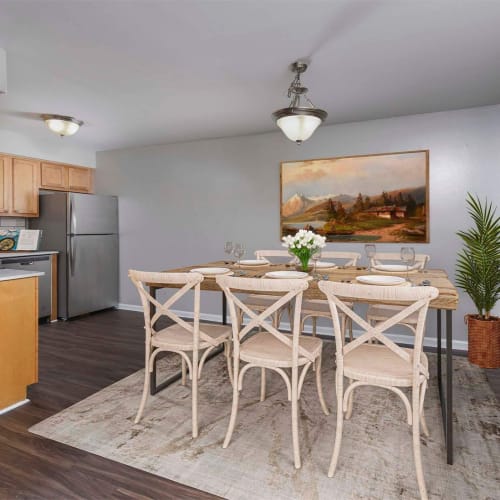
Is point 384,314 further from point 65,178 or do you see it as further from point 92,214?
point 65,178

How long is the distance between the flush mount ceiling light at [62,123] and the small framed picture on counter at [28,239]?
1.46 metres

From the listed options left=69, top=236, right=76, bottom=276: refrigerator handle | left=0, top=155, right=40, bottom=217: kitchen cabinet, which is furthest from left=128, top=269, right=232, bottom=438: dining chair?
left=0, top=155, right=40, bottom=217: kitchen cabinet

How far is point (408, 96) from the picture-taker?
3.25 m

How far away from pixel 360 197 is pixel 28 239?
13.3 ft

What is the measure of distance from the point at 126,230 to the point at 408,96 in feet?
13.1

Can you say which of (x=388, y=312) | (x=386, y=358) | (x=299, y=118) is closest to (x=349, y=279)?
(x=386, y=358)

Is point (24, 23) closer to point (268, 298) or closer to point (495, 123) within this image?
point (268, 298)

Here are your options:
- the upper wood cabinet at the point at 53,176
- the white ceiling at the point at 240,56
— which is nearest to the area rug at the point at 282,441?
the white ceiling at the point at 240,56

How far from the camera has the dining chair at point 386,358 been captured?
159 cm

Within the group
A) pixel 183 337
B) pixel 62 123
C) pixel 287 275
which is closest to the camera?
pixel 183 337

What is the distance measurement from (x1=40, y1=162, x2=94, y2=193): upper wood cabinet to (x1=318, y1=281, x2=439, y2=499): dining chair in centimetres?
459

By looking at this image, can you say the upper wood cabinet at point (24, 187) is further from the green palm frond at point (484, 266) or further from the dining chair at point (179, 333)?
the green palm frond at point (484, 266)

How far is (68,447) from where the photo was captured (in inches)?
77.6

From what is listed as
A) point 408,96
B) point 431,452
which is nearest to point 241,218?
point 408,96
